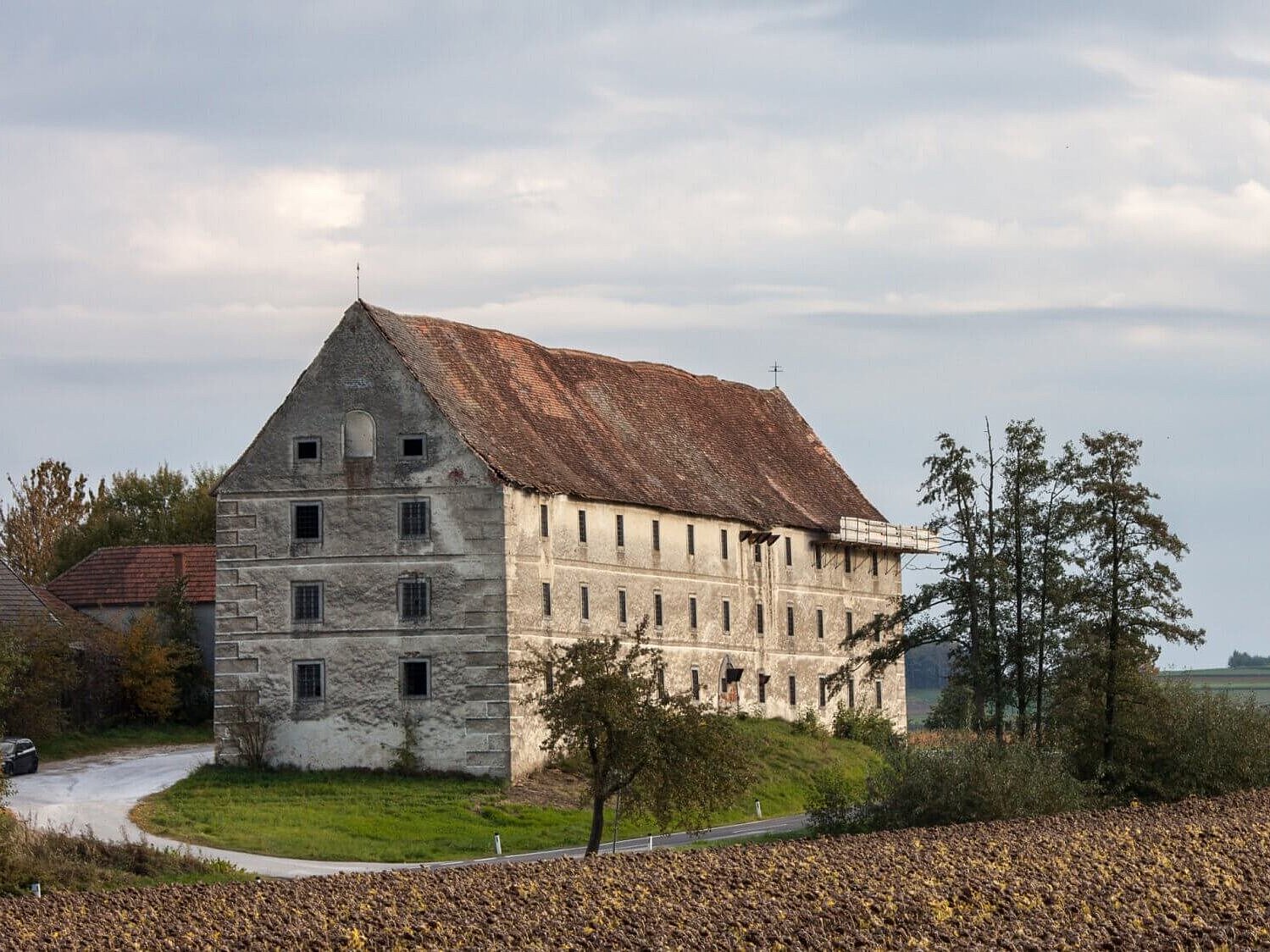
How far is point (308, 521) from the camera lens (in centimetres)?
6612

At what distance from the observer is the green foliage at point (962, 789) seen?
50125mm

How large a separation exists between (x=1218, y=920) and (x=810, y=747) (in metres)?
47.9

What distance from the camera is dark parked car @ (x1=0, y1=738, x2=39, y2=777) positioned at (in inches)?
2515

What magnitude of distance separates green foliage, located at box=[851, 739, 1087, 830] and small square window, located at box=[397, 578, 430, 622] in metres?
17.4

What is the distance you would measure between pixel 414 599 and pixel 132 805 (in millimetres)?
10745

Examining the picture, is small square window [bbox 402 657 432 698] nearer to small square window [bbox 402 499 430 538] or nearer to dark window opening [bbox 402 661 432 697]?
dark window opening [bbox 402 661 432 697]

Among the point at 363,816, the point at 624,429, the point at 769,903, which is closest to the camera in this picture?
the point at 769,903

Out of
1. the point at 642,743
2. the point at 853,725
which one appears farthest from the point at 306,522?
the point at 853,725

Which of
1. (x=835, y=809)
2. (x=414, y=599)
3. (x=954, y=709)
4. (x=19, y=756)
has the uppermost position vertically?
(x=414, y=599)

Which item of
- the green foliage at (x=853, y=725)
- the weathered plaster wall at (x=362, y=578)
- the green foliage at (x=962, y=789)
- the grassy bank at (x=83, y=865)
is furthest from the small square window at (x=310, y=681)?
the green foliage at (x=853, y=725)

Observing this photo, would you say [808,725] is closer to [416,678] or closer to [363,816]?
[416,678]

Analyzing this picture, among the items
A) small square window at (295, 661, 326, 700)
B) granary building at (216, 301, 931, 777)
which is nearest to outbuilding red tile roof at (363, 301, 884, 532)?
granary building at (216, 301, 931, 777)

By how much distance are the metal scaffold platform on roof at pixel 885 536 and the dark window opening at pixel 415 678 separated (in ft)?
78.0

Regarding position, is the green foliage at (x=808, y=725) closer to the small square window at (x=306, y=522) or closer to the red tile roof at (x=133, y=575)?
the small square window at (x=306, y=522)
